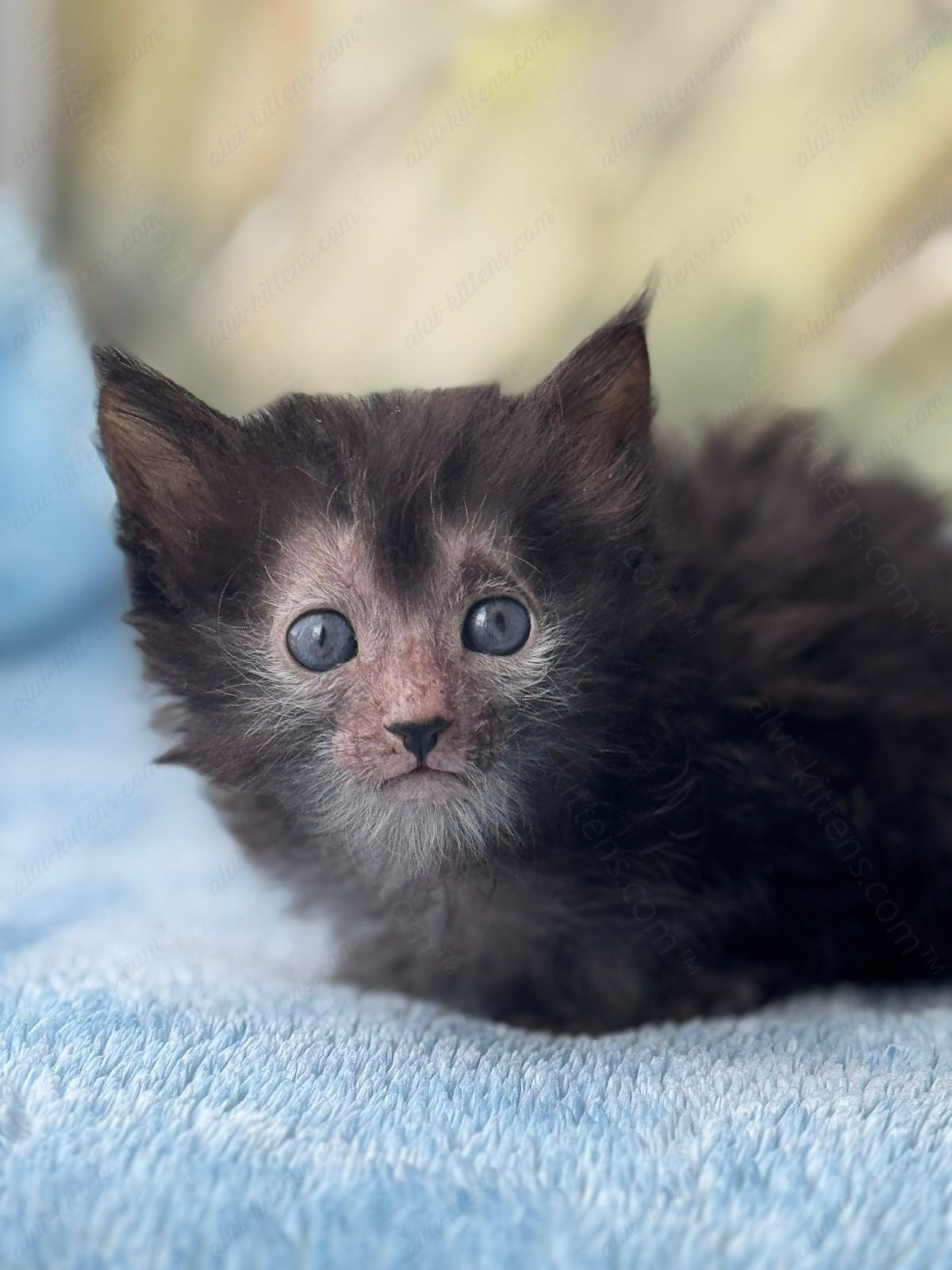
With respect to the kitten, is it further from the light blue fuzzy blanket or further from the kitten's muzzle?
the light blue fuzzy blanket

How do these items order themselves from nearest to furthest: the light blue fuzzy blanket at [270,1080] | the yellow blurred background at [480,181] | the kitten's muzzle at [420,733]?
1. the light blue fuzzy blanket at [270,1080]
2. the kitten's muzzle at [420,733]
3. the yellow blurred background at [480,181]

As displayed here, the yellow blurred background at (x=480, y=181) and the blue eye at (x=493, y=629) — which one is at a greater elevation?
the yellow blurred background at (x=480, y=181)

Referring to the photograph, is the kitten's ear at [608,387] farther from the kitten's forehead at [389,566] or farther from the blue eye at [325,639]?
the blue eye at [325,639]

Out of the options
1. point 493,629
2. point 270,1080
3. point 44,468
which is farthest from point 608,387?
point 44,468

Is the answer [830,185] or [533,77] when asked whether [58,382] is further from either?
[830,185]

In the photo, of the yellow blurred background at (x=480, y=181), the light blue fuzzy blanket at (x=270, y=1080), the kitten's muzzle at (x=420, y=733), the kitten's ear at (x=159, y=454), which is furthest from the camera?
the yellow blurred background at (x=480, y=181)

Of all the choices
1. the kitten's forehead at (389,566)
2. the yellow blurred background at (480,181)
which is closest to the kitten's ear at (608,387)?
the kitten's forehead at (389,566)

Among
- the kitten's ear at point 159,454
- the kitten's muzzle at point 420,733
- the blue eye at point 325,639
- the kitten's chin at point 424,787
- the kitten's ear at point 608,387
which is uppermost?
the kitten's ear at point 159,454
